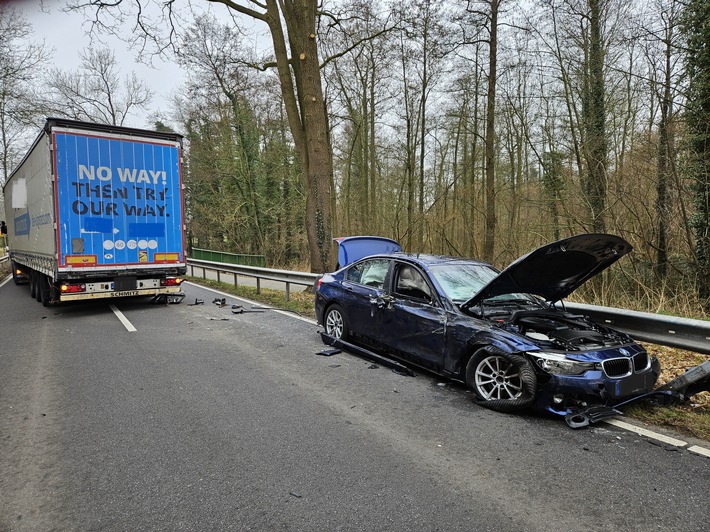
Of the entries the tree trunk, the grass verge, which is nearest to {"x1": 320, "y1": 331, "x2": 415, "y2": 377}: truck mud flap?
the grass verge

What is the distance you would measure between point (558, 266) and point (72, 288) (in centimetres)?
930

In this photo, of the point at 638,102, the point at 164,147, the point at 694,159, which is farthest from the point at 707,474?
the point at 638,102

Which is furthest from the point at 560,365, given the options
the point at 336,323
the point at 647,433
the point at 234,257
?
the point at 234,257

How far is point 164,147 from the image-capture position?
33.8 feet

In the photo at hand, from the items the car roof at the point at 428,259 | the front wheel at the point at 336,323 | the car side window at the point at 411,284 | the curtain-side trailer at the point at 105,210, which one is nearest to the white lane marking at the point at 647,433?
the car side window at the point at 411,284

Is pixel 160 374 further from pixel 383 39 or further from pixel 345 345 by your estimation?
pixel 383 39

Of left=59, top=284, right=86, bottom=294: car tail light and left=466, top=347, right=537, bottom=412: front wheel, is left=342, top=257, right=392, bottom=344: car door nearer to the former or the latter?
left=466, top=347, right=537, bottom=412: front wheel

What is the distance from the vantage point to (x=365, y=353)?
6141mm

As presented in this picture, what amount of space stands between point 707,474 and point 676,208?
9.06 m

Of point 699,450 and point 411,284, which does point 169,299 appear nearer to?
point 411,284

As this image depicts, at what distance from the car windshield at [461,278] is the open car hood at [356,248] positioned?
298cm

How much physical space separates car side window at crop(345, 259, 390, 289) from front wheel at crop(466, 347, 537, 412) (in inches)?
79.3

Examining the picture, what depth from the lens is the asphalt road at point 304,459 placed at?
2697mm

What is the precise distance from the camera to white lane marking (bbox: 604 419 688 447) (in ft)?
11.9
